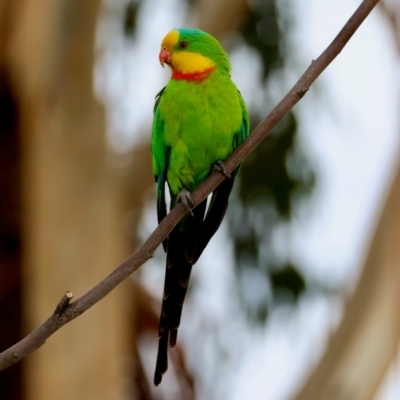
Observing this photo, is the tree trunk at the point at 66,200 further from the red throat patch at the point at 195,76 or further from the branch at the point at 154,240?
the branch at the point at 154,240

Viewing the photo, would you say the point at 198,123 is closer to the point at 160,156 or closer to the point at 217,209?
the point at 160,156

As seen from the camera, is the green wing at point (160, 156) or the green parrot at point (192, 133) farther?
the green wing at point (160, 156)

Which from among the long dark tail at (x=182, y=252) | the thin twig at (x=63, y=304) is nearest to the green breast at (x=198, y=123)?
the long dark tail at (x=182, y=252)

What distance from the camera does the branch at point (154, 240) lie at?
5.62ft

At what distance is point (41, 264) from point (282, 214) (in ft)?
Result: 7.21

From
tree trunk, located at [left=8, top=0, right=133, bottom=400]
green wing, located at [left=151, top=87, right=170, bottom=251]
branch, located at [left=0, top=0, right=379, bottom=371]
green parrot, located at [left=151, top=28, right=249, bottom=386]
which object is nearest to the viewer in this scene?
branch, located at [left=0, top=0, right=379, bottom=371]

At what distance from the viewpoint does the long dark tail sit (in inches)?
97.8

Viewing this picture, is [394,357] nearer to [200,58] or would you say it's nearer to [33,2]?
[200,58]

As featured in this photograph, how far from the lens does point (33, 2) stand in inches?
183

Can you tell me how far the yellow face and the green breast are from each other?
0.07m

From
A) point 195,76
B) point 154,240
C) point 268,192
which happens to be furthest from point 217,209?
point 268,192

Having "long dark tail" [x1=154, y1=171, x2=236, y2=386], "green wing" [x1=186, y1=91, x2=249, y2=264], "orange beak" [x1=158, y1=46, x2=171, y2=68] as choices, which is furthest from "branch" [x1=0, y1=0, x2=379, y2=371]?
"orange beak" [x1=158, y1=46, x2=171, y2=68]

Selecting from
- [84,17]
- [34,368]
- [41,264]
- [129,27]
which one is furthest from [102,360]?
[129,27]

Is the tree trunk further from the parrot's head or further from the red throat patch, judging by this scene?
the red throat patch
